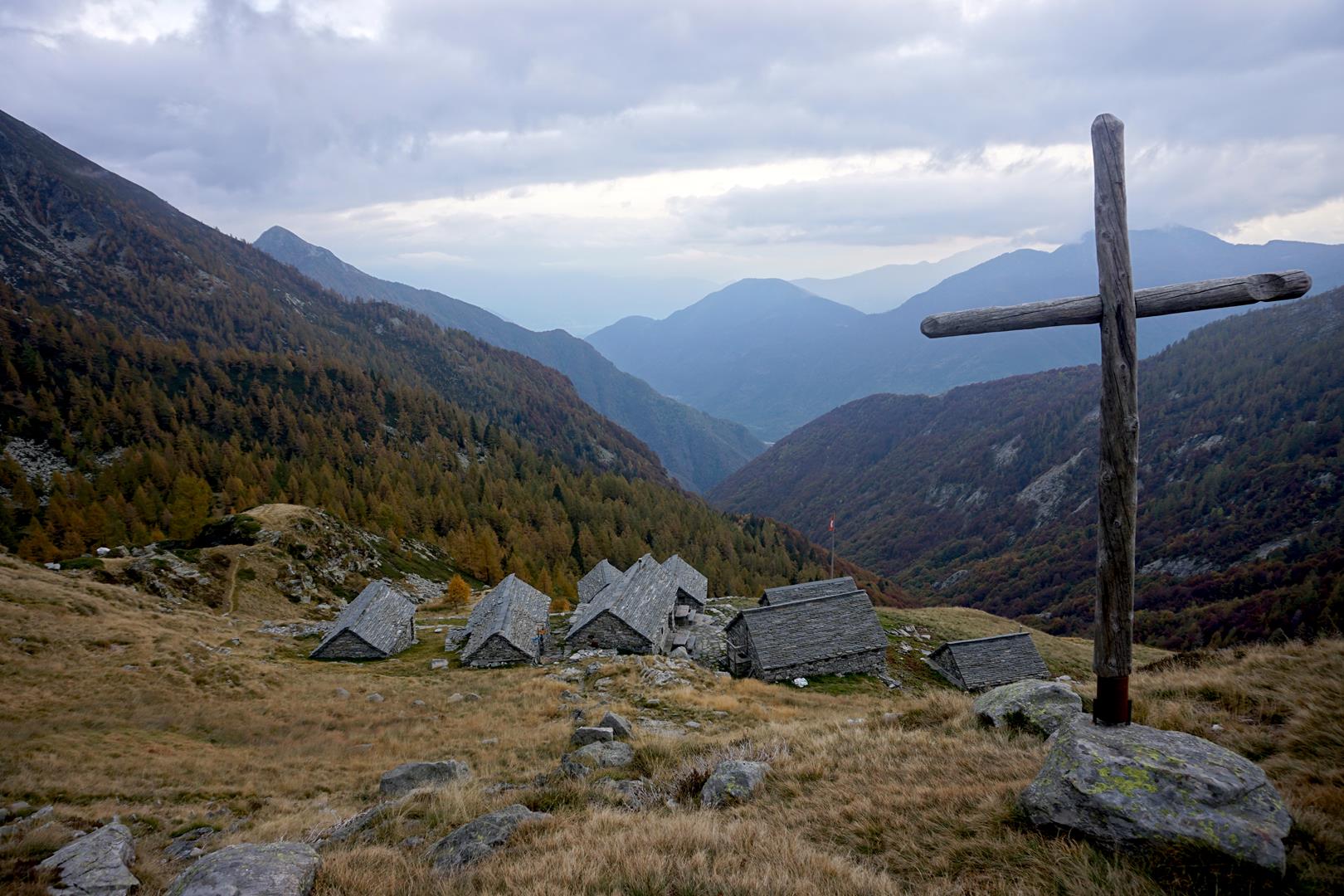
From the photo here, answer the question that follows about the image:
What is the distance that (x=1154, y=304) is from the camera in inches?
306

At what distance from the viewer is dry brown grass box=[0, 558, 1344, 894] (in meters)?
6.49

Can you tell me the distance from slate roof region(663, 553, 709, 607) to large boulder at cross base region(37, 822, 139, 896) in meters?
39.9

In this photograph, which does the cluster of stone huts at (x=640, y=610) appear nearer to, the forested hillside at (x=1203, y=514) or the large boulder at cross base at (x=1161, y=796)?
the large boulder at cross base at (x=1161, y=796)

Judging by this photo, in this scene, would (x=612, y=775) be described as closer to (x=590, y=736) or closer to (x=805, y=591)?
(x=590, y=736)

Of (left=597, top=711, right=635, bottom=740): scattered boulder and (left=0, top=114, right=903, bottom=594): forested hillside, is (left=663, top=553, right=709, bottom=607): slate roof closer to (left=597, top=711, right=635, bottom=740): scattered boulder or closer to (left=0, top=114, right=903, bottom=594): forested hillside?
(left=0, top=114, right=903, bottom=594): forested hillside

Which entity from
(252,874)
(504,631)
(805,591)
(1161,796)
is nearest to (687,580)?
(805,591)

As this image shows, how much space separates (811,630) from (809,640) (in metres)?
0.64

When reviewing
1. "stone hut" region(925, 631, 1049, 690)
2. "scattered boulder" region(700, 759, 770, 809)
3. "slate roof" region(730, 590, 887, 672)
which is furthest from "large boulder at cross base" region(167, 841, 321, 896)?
"stone hut" region(925, 631, 1049, 690)

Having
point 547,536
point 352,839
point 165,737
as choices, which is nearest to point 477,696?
point 165,737

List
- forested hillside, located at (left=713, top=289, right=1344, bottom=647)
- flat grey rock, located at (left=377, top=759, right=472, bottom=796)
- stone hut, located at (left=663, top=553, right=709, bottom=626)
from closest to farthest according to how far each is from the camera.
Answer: flat grey rock, located at (left=377, top=759, right=472, bottom=796), stone hut, located at (left=663, top=553, right=709, bottom=626), forested hillside, located at (left=713, top=289, right=1344, bottom=647)

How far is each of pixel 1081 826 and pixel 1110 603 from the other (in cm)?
263

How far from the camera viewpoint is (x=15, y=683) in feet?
73.6

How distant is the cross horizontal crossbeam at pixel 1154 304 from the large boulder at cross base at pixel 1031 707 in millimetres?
7050

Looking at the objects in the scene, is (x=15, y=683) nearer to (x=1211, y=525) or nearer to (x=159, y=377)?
(x=159, y=377)
